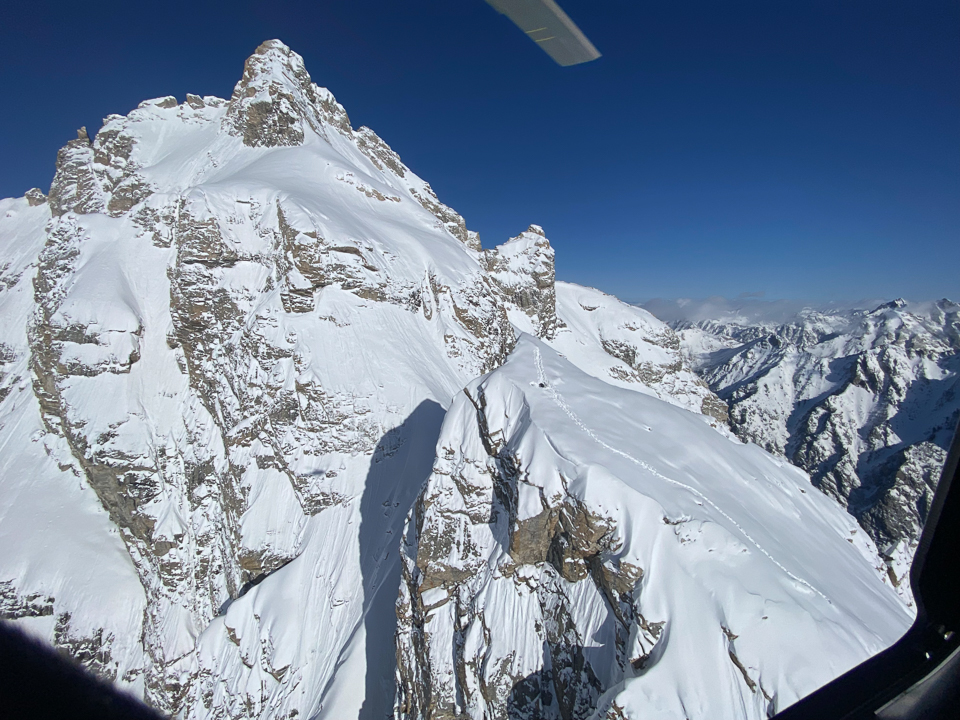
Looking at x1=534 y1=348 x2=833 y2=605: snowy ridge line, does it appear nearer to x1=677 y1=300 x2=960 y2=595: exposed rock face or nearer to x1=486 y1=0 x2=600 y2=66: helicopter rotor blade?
x1=486 y1=0 x2=600 y2=66: helicopter rotor blade

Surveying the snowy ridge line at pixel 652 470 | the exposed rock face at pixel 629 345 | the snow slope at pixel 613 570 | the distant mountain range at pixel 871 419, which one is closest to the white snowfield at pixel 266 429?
the snowy ridge line at pixel 652 470

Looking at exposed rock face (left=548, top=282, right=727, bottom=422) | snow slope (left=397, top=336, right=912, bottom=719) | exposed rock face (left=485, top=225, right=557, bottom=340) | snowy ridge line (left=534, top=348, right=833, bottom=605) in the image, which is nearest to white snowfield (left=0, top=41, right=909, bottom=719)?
snowy ridge line (left=534, top=348, right=833, bottom=605)

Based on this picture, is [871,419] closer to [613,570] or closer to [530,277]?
[530,277]

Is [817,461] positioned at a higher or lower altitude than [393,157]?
lower

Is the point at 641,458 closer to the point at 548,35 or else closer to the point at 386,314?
the point at 548,35

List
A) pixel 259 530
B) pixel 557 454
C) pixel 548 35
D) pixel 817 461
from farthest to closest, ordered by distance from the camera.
Answer: pixel 817 461
pixel 259 530
pixel 557 454
pixel 548 35

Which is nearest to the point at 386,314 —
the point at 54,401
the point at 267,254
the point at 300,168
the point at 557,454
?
the point at 267,254

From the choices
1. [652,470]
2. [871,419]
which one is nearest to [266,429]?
[652,470]
